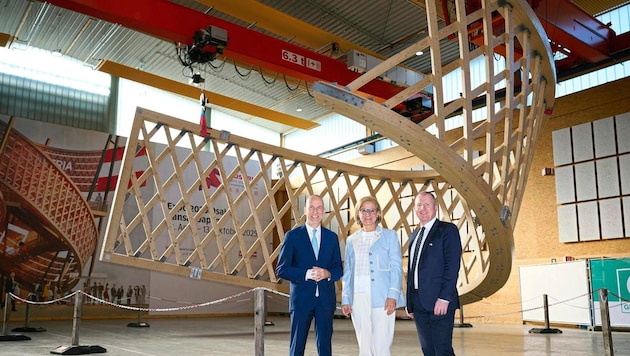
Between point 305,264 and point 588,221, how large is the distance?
7.48 m

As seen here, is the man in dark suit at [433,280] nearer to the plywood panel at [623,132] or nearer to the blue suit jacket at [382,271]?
the blue suit jacket at [382,271]

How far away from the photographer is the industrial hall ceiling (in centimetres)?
742

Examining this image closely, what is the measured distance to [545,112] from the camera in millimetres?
6949

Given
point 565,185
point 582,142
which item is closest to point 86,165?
point 565,185

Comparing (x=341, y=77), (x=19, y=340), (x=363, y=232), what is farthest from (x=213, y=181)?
(x=363, y=232)

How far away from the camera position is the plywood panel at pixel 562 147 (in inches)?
377

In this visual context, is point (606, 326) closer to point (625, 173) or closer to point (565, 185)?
point (625, 173)

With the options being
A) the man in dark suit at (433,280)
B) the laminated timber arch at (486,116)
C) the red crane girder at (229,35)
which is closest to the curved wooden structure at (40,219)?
the red crane girder at (229,35)

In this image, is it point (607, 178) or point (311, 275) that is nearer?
point (311, 275)

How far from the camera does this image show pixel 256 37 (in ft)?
26.9

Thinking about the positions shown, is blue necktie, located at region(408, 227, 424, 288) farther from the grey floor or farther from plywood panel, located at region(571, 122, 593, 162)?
plywood panel, located at region(571, 122, 593, 162)

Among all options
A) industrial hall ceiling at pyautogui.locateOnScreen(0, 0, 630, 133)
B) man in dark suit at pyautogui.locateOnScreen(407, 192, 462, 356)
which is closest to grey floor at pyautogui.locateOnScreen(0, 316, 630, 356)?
man in dark suit at pyautogui.locateOnScreen(407, 192, 462, 356)

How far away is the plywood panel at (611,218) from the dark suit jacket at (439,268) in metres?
6.91

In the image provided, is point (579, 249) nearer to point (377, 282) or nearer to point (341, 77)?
point (341, 77)
